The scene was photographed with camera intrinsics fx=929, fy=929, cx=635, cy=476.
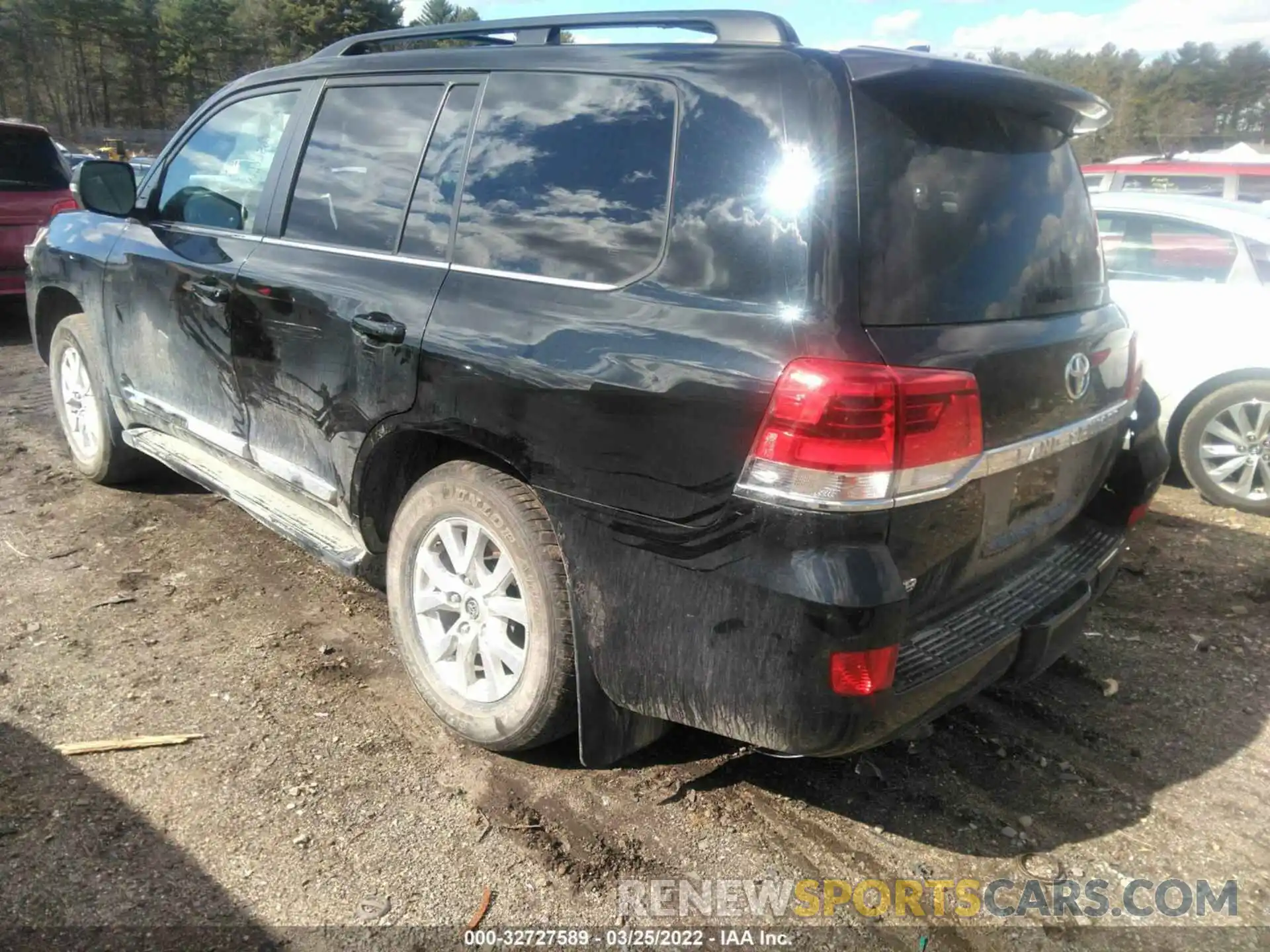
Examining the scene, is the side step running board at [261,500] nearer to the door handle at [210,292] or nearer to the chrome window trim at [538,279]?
the door handle at [210,292]

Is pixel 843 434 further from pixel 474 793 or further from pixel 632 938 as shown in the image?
pixel 474 793

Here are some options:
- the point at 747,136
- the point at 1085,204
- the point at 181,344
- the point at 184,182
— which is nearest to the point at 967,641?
the point at 747,136

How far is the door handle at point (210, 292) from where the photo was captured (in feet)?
11.3

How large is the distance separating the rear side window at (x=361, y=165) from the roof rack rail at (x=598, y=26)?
0.84 feet

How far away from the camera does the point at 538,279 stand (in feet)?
8.11

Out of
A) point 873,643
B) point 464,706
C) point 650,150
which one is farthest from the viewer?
point 464,706

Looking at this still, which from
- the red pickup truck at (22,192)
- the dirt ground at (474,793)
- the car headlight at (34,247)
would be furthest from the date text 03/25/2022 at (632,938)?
the red pickup truck at (22,192)

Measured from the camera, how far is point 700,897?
2293mm

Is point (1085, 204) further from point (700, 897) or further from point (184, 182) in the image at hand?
point (184, 182)

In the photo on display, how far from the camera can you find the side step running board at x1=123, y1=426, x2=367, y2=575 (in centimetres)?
316

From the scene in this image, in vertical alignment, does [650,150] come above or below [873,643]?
above

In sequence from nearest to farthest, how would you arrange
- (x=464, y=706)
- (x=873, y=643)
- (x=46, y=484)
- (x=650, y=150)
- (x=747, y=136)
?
(x=873, y=643), (x=747, y=136), (x=650, y=150), (x=464, y=706), (x=46, y=484)

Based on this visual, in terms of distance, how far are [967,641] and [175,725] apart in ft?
7.72

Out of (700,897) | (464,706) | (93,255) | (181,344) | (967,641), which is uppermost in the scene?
(93,255)
